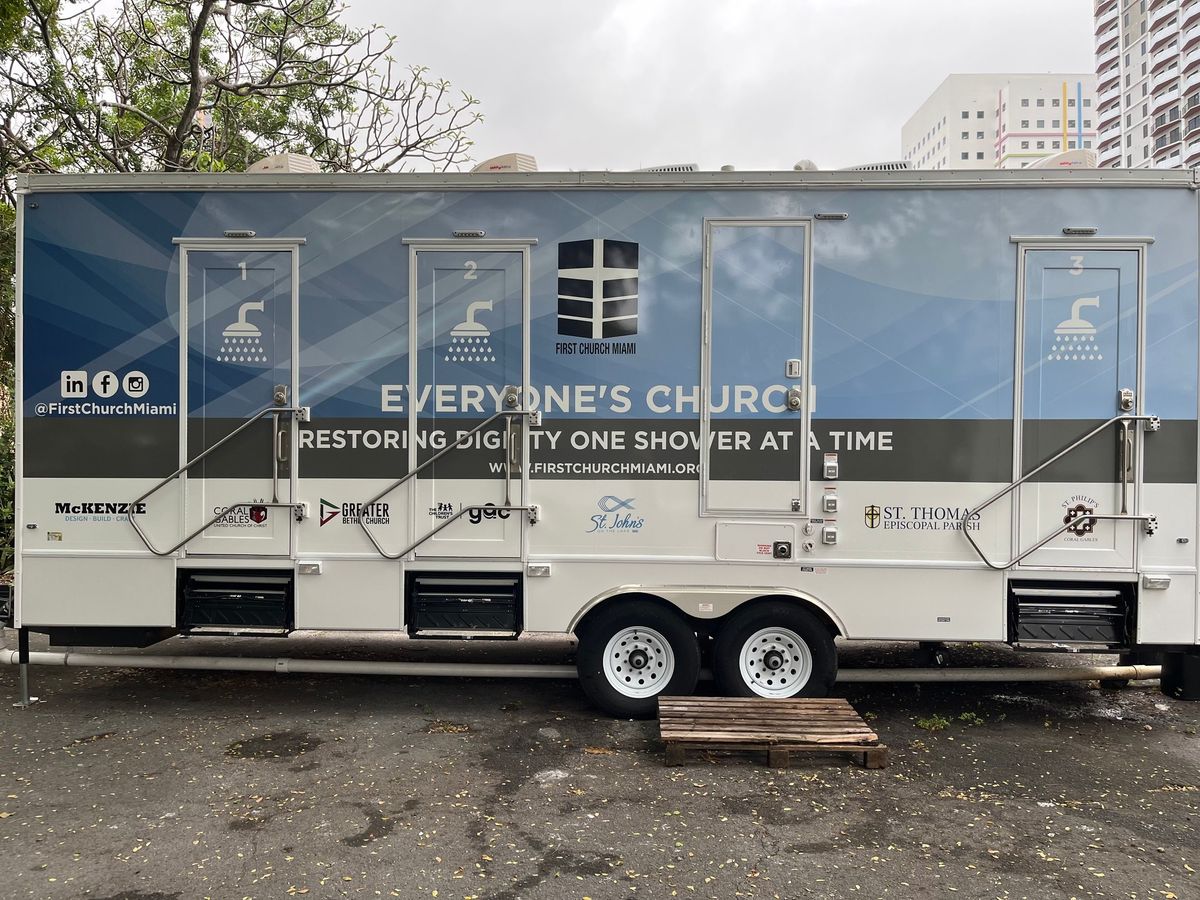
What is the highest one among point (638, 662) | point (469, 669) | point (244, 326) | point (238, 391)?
point (244, 326)

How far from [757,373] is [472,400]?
1962mm

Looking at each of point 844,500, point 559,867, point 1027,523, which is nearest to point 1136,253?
point 1027,523

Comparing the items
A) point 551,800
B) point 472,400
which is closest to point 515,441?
point 472,400

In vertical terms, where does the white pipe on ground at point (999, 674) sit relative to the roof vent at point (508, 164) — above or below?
below

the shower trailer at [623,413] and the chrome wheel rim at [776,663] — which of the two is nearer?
the shower trailer at [623,413]

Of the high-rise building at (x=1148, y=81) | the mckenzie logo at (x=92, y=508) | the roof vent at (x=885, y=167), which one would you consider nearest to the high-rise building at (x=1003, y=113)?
the high-rise building at (x=1148, y=81)

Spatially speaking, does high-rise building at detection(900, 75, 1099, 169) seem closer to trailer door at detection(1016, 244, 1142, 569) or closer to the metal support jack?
trailer door at detection(1016, 244, 1142, 569)

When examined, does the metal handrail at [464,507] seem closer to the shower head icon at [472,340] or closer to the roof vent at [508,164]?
the shower head icon at [472,340]

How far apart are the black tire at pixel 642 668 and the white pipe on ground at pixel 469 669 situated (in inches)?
10.6

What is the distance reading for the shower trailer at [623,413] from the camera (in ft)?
17.4

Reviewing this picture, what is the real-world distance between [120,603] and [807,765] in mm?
4730

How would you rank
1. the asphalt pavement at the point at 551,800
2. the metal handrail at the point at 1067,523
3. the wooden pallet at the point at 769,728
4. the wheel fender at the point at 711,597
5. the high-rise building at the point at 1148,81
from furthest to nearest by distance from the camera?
the high-rise building at the point at 1148,81, the wheel fender at the point at 711,597, the metal handrail at the point at 1067,523, the wooden pallet at the point at 769,728, the asphalt pavement at the point at 551,800

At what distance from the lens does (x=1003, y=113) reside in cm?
10294

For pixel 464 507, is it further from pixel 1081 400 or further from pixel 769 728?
pixel 1081 400
